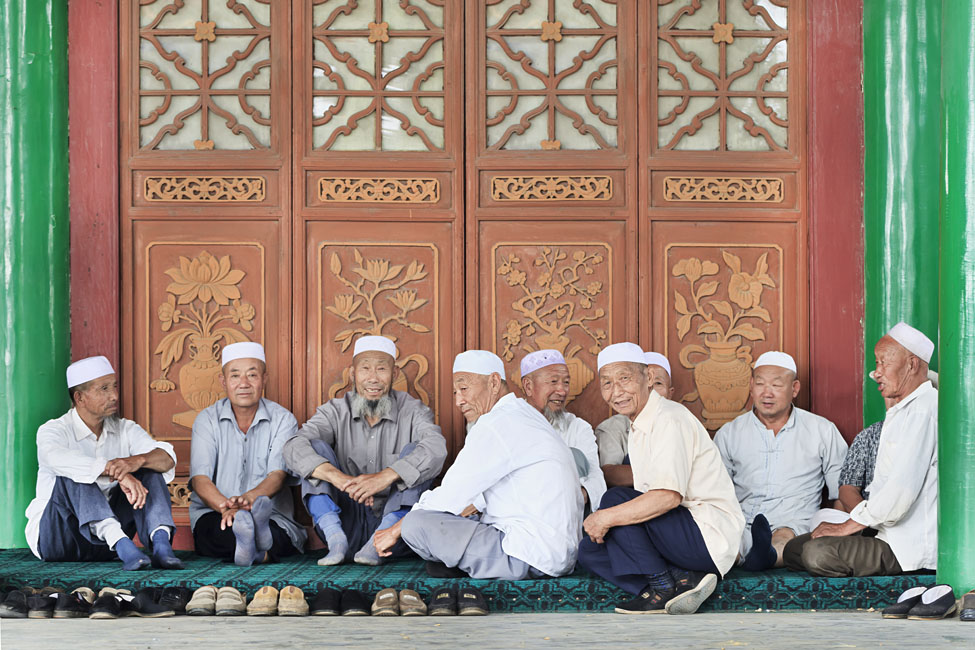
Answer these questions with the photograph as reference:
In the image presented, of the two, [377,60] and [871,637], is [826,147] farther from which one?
[871,637]

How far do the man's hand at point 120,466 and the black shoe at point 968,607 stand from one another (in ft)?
11.4

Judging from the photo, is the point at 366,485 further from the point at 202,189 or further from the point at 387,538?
the point at 202,189

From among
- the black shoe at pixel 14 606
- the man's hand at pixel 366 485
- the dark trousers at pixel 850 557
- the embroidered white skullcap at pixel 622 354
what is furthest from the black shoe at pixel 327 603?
the dark trousers at pixel 850 557

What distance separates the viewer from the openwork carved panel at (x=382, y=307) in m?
5.79

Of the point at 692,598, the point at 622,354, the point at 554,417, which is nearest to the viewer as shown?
the point at 692,598

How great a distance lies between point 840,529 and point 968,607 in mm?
655

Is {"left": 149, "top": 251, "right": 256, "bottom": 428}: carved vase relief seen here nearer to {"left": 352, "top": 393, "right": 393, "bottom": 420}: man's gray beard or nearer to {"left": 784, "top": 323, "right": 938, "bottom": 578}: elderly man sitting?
{"left": 352, "top": 393, "right": 393, "bottom": 420}: man's gray beard

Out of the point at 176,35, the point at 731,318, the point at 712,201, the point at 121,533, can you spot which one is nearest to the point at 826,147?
the point at 712,201

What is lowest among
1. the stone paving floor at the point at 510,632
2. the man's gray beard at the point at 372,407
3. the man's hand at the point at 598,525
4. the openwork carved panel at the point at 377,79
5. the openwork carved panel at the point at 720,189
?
the stone paving floor at the point at 510,632

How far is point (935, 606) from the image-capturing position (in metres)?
4.05

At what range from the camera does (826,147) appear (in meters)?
5.80

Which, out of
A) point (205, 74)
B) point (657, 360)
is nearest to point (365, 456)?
point (657, 360)

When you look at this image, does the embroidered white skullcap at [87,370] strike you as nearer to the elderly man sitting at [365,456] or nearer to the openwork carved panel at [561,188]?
the elderly man sitting at [365,456]

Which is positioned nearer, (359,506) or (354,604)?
(354,604)
